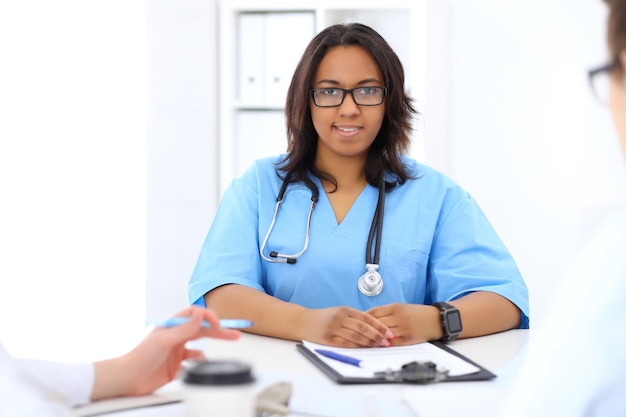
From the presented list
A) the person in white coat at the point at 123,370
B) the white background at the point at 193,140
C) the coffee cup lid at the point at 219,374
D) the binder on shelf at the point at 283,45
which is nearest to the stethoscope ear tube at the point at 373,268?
the person in white coat at the point at 123,370

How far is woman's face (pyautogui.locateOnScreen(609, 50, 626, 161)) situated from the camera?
77cm

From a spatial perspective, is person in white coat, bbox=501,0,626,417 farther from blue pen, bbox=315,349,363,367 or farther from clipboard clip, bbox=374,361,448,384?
blue pen, bbox=315,349,363,367

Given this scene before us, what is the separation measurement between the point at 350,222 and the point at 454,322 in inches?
15.8

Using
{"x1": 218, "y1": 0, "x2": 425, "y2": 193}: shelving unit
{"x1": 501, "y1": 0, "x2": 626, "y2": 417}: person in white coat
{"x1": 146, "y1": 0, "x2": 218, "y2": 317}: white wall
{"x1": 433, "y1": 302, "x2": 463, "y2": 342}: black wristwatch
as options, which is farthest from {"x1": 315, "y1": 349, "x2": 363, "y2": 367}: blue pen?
{"x1": 218, "y1": 0, "x2": 425, "y2": 193}: shelving unit

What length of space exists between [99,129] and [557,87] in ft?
6.78

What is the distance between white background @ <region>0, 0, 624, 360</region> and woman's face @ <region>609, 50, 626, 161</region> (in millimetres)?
2679

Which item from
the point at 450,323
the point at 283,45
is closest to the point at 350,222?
the point at 450,323

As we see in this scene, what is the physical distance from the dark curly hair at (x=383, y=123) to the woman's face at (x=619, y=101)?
1.14m

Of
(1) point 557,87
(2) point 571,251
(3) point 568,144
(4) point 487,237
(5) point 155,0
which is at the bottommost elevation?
(2) point 571,251

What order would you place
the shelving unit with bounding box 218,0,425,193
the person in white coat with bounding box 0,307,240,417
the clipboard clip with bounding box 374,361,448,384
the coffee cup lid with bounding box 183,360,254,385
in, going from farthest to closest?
the shelving unit with bounding box 218,0,425,193 → the clipboard clip with bounding box 374,361,448,384 → the person in white coat with bounding box 0,307,240,417 → the coffee cup lid with bounding box 183,360,254,385

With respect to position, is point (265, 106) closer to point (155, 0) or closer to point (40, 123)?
point (155, 0)

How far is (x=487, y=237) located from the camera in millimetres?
1849

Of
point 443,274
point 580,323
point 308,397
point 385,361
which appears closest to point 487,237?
point 443,274

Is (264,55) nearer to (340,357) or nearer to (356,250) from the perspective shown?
(356,250)
